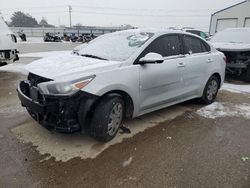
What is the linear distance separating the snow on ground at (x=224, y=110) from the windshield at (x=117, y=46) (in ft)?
6.50

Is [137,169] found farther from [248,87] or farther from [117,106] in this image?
[248,87]

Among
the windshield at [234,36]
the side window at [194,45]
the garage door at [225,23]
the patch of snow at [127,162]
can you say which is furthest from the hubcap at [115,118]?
the garage door at [225,23]

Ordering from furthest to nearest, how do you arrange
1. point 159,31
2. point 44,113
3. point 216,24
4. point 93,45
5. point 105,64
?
point 216,24 → point 93,45 → point 159,31 → point 105,64 → point 44,113

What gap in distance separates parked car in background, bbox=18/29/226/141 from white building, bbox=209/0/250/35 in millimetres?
26954

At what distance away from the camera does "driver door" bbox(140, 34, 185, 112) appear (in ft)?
12.7

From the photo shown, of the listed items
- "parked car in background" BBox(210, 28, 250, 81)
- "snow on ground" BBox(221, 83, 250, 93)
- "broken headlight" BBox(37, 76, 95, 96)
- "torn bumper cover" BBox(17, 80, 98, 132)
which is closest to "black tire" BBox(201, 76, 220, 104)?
"snow on ground" BBox(221, 83, 250, 93)

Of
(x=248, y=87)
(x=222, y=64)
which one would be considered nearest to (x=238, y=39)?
(x=248, y=87)

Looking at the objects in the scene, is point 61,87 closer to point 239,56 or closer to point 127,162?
point 127,162

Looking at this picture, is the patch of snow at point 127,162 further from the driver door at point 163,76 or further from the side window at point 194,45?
the side window at point 194,45

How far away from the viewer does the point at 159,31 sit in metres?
4.30

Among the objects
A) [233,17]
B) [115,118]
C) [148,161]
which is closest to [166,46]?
[115,118]

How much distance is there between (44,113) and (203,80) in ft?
10.8

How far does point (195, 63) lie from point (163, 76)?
3.34 ft

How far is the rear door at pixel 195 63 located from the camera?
466 cm
